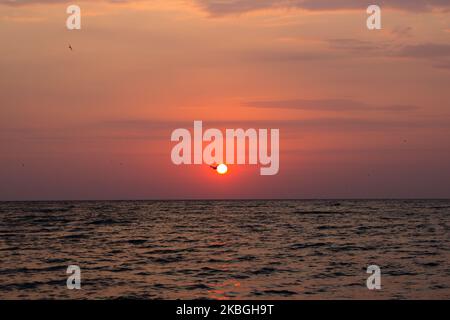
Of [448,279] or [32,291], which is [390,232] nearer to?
[448,279]

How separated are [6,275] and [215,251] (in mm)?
14877

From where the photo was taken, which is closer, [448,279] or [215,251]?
[448,279]

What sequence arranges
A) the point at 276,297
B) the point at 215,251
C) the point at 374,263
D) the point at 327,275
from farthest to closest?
the point at 215,251
the point at 374,263
the point at 327,275
the point at 276,297

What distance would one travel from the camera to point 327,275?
1086 inches

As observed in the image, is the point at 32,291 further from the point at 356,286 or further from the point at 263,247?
the point at 263,247

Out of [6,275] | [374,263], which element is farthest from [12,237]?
[374,263]
